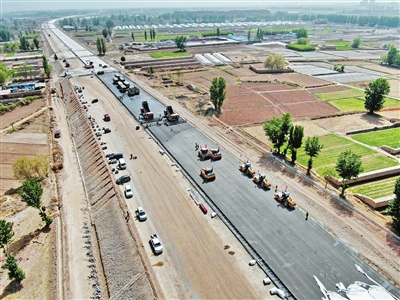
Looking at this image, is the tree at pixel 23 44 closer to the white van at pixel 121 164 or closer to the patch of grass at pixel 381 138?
the white van at pixel 121 164

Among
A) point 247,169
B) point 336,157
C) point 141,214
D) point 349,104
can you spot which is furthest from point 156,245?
point 349,104

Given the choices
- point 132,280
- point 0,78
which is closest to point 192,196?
Answer: point 132,280

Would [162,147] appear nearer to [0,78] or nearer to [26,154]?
[26,154]

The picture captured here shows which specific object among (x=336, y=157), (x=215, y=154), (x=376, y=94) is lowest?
(x=336, y=157)

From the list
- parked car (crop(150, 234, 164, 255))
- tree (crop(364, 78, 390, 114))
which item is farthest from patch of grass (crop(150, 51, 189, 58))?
parked car (crop(150, 234, 164, 255))

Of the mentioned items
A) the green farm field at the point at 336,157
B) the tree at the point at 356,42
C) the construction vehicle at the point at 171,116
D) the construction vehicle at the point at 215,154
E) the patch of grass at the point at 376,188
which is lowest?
the patch of grass at the point at 376,188

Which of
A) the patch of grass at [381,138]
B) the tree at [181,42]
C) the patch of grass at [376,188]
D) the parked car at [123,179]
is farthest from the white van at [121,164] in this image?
the tree at [181,42]

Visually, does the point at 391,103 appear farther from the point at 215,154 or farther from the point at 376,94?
the point at 215,154

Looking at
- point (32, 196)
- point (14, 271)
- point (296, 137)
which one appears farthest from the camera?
point (296, 137)
